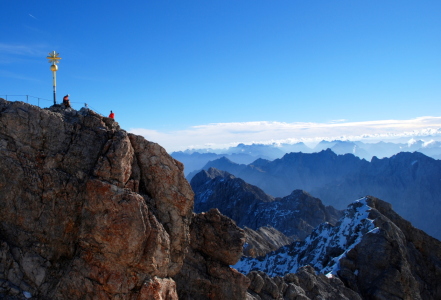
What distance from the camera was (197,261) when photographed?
104 ft

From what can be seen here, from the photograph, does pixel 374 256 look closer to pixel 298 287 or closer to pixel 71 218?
pixel 298 287

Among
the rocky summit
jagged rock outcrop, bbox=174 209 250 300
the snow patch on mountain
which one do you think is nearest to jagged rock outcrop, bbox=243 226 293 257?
the snow patch on mountain

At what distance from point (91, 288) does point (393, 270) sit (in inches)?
2192

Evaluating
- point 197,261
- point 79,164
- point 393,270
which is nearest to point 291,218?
point 393,270

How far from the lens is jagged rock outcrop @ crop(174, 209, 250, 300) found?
3059cm

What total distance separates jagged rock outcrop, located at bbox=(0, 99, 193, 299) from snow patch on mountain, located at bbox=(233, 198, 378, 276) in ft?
174

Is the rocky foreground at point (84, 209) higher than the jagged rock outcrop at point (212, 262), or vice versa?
the rocky foreground at point (84, 209)

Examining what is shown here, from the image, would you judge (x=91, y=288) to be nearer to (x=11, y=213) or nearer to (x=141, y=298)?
(x=141, y=298)

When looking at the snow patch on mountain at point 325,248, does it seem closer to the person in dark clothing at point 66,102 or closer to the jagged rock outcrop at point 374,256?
the jagged rock outcrop at point 374,256

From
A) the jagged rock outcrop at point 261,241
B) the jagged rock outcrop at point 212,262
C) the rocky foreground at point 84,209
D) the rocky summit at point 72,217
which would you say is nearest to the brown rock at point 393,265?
the jagged rock outcrop at point 212,262

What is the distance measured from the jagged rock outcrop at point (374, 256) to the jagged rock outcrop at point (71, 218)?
48.8m

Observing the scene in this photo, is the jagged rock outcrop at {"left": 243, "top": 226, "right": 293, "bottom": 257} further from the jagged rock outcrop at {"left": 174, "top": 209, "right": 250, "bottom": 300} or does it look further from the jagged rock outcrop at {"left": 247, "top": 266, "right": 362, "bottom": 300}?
the jagged rock outcrop at {"left": 174, "top": 209, "right": 250, "bottom": 300}

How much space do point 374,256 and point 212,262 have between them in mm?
44042

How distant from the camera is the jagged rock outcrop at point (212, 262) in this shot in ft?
100
